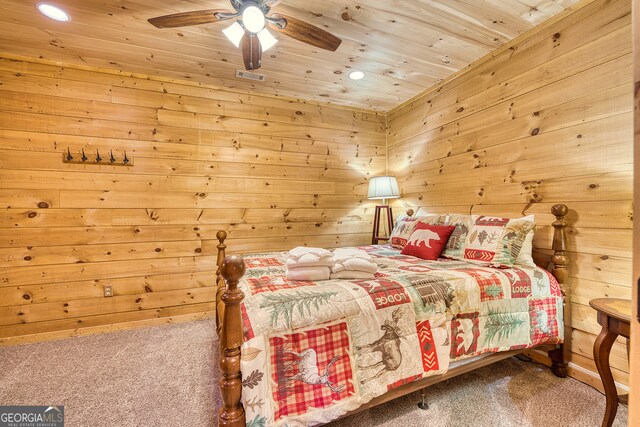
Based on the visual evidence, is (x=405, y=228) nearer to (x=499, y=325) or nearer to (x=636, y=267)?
(x=499, y=325)

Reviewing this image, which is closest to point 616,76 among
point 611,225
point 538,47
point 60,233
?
point 538,47

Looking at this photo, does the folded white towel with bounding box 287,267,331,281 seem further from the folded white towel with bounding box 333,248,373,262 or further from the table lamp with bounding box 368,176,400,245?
the table lamp with bounding box 368,176,400,245

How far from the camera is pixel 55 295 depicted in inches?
102

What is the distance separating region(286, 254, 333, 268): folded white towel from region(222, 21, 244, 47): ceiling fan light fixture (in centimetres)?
154

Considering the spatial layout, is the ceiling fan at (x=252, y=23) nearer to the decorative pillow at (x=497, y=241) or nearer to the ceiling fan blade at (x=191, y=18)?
the ceiling fan blade at (x=191, y=18)

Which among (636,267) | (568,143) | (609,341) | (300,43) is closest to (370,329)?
(636,267)

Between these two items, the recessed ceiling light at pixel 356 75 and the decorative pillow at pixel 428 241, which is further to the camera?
the recessed ceiling light at pixel 356 75

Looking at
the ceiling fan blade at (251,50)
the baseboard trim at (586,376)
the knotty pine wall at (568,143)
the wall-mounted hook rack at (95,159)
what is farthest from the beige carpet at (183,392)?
the ceiling fan blade at (251,50)

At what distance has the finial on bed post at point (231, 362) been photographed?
1.03 meters

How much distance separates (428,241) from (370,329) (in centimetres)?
127

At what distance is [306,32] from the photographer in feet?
5.93

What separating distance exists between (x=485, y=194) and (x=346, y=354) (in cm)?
208

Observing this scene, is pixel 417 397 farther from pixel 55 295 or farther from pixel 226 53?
pixel 55 295

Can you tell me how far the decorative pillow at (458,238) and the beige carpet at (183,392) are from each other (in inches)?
32.8
